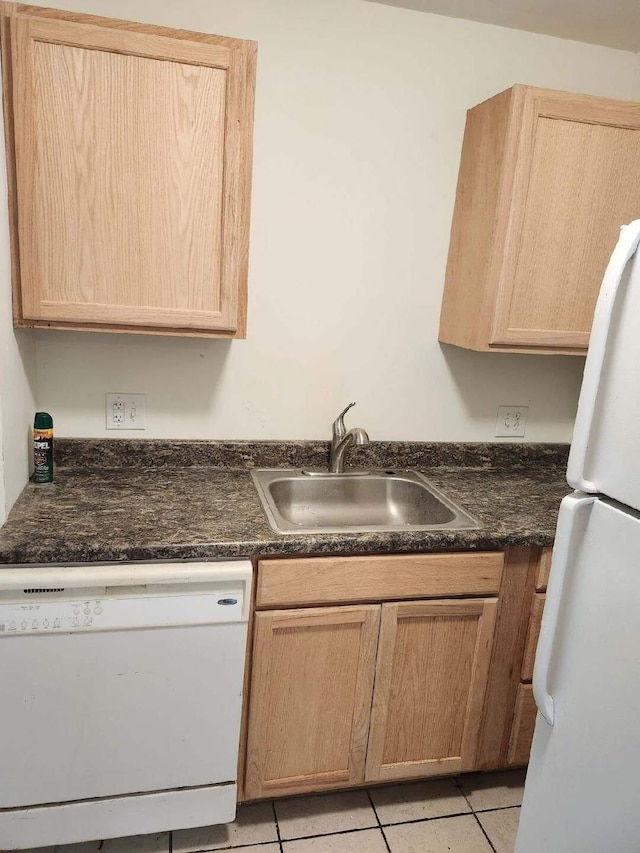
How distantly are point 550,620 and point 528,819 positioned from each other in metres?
0.44

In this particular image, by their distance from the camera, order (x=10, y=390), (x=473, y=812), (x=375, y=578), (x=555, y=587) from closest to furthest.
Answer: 1. (x=555, y=587)
2. (x=10, y=390)
3. (x=375, y=578)
4. (x=473, y=812)

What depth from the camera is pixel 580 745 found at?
1.11 metres

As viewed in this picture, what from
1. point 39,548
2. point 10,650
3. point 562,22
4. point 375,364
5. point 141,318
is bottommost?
point 10,650

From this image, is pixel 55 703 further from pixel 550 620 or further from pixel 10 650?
pixel 550 620

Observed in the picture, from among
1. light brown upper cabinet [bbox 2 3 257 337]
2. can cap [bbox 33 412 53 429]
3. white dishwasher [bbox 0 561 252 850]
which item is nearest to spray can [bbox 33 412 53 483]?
can cap [bbox 33 412 53 429]

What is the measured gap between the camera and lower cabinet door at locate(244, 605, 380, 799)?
1.62 m

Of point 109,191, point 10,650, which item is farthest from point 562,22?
point 10,650

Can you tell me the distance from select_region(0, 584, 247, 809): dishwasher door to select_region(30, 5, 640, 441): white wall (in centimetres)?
70

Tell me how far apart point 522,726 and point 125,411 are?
5.06ft

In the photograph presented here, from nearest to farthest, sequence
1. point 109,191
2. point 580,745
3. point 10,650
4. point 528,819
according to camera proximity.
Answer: point 580,745 < point 528,819 < point 10,650 < point 109,191

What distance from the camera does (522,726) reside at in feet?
6.00

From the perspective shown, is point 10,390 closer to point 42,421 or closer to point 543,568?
point 42,421

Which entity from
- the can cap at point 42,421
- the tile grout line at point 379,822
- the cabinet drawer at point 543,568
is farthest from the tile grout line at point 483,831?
the can cap at point 42,421

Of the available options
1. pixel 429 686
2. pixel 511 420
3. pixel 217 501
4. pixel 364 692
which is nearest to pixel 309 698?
pixel 364 692
